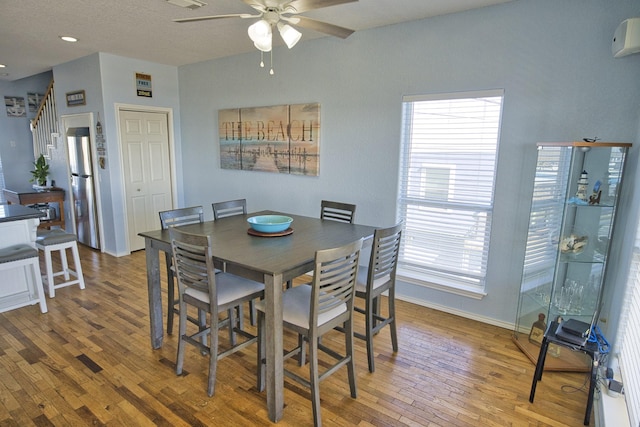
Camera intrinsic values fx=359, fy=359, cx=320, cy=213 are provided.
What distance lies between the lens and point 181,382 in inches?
91.7

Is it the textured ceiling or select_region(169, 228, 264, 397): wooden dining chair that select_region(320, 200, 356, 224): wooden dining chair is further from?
the textured ceiling

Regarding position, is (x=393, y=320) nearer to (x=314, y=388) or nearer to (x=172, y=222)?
(x=314, y=388)

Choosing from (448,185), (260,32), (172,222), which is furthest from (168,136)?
(448,185)

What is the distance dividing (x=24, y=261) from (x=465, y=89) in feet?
13.3

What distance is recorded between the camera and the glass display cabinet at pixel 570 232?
2410mm

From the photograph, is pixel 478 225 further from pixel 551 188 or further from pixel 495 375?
pixel 495 375

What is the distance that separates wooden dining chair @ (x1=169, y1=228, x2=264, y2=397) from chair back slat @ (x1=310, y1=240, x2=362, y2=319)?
59 cm

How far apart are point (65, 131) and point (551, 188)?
6.10 m

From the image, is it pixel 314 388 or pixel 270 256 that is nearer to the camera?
pixel 314 388

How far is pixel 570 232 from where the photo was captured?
2.53 meters

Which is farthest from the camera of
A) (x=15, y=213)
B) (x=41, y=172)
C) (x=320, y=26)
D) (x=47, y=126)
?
(x=47, y=126)

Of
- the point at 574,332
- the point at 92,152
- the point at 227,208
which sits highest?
the point at 92,152

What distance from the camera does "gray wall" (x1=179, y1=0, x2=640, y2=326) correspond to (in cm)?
251

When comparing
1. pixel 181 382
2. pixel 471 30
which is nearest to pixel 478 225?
pixel 471 30
